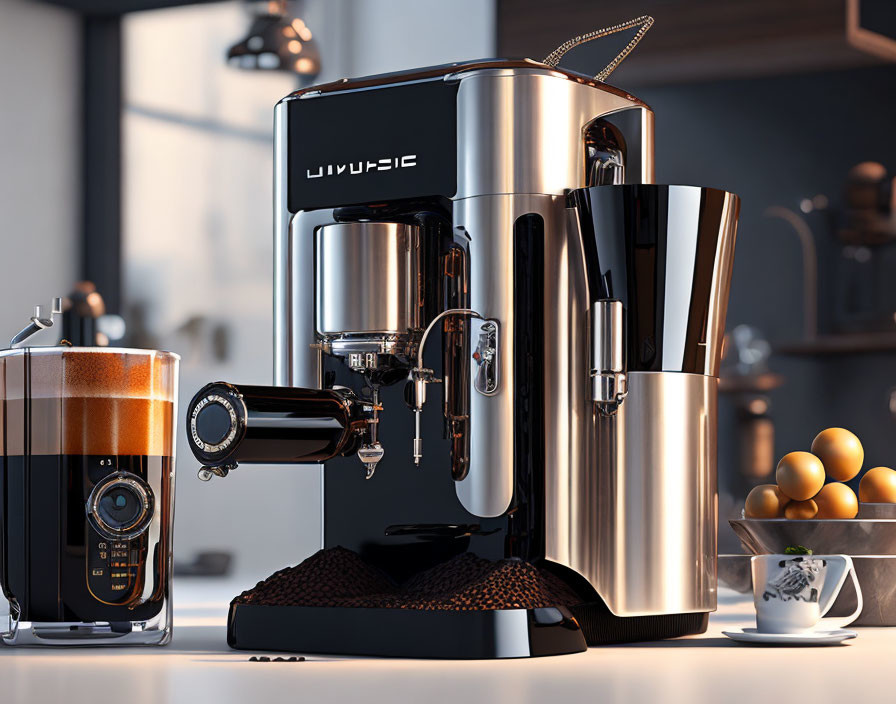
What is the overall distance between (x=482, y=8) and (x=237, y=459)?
191 cm

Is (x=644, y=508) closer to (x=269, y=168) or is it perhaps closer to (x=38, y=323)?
(x=38, y=323)

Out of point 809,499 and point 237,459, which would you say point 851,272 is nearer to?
point 809,499

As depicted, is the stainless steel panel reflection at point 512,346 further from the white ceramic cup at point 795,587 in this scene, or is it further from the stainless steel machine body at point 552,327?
the white ceramic cup at point 795,587

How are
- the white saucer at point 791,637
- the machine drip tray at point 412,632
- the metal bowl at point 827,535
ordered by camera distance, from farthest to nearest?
1. the metal bowl at point 827,535
2. the white saucer at point 791,637
3. the machine drip tray at point 412,632

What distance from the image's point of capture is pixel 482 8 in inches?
105

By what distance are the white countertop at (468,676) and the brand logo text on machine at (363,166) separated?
1.30 feet

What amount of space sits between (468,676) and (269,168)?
7.73ft

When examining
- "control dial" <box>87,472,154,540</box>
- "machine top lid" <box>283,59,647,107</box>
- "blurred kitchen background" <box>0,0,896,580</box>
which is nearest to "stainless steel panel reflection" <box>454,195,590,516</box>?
"machine top lid" <box>283,59,647,107</box>

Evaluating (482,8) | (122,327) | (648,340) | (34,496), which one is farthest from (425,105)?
(122,327)

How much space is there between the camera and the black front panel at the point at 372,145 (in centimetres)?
107

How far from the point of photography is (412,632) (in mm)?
925

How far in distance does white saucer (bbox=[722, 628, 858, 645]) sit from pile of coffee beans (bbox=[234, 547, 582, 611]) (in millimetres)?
132

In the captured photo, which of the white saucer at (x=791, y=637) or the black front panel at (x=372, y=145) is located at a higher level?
the black front panel at (x=372, y=145)

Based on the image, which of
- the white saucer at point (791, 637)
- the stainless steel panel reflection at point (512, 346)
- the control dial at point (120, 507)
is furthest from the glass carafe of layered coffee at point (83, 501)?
the white saucer at point (791, 637)
